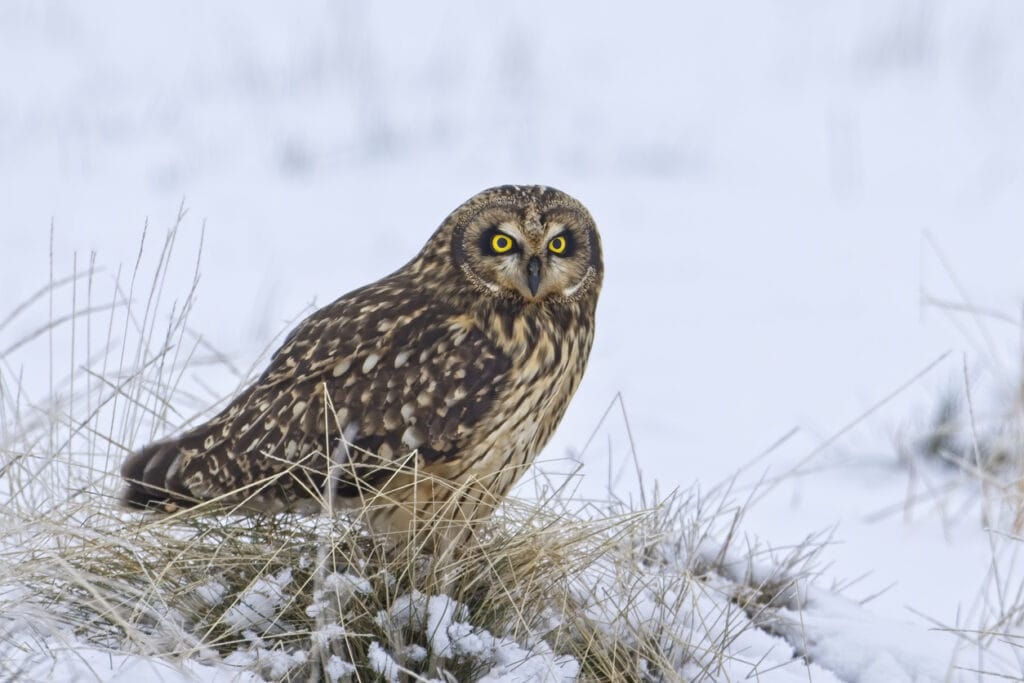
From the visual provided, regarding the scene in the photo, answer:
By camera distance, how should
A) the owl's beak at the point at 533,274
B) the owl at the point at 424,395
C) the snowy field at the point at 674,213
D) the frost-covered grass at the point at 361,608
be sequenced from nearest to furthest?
1. the frost-covered grass at the point at 361,608
2. the owl at the point at 424,395
3. the owl's beak at the point at 533,274
4. the snowy field at the point at 674,213

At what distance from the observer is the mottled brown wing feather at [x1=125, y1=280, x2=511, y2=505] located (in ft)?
9.20

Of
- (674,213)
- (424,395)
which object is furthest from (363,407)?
(674,213)

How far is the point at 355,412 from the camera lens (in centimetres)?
281

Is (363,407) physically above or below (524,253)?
below

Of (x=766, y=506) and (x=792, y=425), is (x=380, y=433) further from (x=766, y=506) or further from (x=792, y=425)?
(x=792, y=425)

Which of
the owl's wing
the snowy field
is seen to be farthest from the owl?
the snowy field

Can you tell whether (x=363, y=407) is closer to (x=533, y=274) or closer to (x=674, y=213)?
(x=533, y=274)

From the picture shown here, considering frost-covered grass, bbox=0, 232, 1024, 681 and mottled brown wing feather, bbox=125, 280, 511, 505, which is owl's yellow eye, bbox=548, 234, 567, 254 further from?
frost-covered grass, bbox=0, 232, 1024, 681

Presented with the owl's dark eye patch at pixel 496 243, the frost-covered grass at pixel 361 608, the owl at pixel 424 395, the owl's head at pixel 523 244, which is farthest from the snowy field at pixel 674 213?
the owl's dark eye patch at pixel 496 243

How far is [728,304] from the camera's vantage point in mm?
6656

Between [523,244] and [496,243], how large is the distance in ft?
0.22

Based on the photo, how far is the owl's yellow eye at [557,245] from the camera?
2.96m

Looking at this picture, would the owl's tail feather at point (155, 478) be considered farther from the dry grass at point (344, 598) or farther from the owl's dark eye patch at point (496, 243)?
the owl's dark eye patch at point (496, 243)

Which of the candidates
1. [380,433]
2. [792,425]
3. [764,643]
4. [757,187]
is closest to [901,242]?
[757,187]
